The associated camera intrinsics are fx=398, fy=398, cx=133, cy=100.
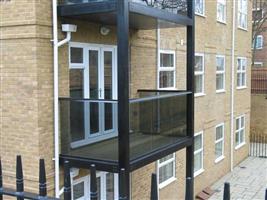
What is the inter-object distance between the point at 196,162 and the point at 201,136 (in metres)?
0.95

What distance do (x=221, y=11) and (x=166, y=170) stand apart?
7510mm

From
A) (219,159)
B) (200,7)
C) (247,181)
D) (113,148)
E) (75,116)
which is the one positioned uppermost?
(200,7)

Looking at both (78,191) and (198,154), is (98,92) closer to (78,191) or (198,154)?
A: (78,191)

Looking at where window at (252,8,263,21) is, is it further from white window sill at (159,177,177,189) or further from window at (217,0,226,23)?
white window sill at (159,177,177,189)

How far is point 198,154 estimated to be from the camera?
47.0 ft

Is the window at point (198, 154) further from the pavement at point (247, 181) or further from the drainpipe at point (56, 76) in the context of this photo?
the drainpipe at point (56, 76)

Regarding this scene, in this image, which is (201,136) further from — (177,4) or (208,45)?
(177,4)

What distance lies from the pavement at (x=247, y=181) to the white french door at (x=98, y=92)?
7.00 metres

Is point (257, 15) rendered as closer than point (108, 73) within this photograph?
No

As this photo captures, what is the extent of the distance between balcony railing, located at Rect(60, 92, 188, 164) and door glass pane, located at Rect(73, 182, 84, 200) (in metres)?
1.06

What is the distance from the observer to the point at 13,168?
7.37 metres

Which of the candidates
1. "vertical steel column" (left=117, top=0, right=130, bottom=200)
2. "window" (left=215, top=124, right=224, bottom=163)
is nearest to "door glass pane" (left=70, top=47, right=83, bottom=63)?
"vertical steel column" (left=117, top=0, right=130, bottom=200)

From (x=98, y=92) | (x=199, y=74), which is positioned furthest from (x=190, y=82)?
(x=199, y=74)

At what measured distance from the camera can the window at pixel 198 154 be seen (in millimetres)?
14109
